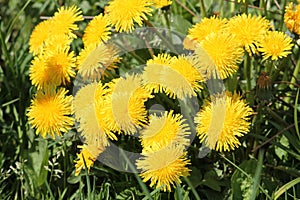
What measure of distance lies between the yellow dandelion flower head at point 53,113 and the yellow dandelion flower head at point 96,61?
77 millimetres

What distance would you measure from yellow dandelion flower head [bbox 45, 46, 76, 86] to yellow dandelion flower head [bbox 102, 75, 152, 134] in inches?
6.0

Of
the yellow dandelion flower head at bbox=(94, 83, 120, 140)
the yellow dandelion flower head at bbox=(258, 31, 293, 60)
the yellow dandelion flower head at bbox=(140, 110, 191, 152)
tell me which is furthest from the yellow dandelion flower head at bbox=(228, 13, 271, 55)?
the yellow dandelion flower head at bbox=(94, 83, 120, 140)

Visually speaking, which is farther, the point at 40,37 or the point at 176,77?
the point at 40,37

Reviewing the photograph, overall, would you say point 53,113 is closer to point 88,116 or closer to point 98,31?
point 88,116

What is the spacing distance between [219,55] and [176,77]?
0.38ft

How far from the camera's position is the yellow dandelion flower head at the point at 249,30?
4.36 feet

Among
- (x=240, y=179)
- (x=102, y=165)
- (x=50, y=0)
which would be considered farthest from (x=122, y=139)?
(x=50, y=0)

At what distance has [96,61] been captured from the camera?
4.55 feet

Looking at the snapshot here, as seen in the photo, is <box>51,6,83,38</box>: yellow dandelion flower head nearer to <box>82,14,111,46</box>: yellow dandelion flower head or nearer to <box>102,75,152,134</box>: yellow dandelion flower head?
<box>82,14,111,46</box>: yellow dandelion flower head

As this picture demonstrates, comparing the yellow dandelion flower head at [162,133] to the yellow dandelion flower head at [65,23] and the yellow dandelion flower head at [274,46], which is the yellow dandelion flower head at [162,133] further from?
the yellow dandelion flower head at [65,23]

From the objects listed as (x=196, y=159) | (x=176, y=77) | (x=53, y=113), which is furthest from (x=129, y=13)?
(x=196, y=159)

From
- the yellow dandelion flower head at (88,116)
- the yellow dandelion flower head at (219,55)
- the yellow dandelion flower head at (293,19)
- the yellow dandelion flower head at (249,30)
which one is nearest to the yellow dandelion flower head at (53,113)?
the yellow dandelion flower head at (88,116)

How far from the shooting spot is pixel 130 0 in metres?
1.39

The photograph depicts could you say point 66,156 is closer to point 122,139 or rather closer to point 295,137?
point 122,139
